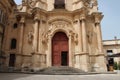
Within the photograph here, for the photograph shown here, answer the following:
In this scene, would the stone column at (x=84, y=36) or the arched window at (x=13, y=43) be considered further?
the arched window at (x=13, y=43)

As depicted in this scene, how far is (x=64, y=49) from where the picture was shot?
18578mm

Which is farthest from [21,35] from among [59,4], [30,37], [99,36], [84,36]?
[99,36]

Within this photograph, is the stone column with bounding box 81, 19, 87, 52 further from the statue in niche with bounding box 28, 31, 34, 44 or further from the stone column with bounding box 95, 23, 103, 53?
the statue in niche with bounding box 28, 31, 34, 44

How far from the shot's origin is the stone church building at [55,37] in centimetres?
1733

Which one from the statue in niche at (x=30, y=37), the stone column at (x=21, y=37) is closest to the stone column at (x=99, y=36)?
the statue in niche at (x=30, y=37)

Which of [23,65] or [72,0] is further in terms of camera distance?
[72,0]

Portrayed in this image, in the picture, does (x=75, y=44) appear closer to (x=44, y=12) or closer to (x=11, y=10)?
(x=44, y=12)

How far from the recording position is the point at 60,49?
61.0ft

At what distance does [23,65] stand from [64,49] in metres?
5.34

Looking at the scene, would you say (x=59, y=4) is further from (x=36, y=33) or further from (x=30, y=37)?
(x=30, y=37)

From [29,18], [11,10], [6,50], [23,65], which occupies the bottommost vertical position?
[23,65]

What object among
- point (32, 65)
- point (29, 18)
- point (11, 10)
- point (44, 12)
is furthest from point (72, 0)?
point (32, 65)

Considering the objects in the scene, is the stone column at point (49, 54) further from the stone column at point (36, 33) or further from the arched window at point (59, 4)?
the arched window at point (59, 4)

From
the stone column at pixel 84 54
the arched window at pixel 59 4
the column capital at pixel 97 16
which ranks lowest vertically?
the stone column at pixel 84 54
